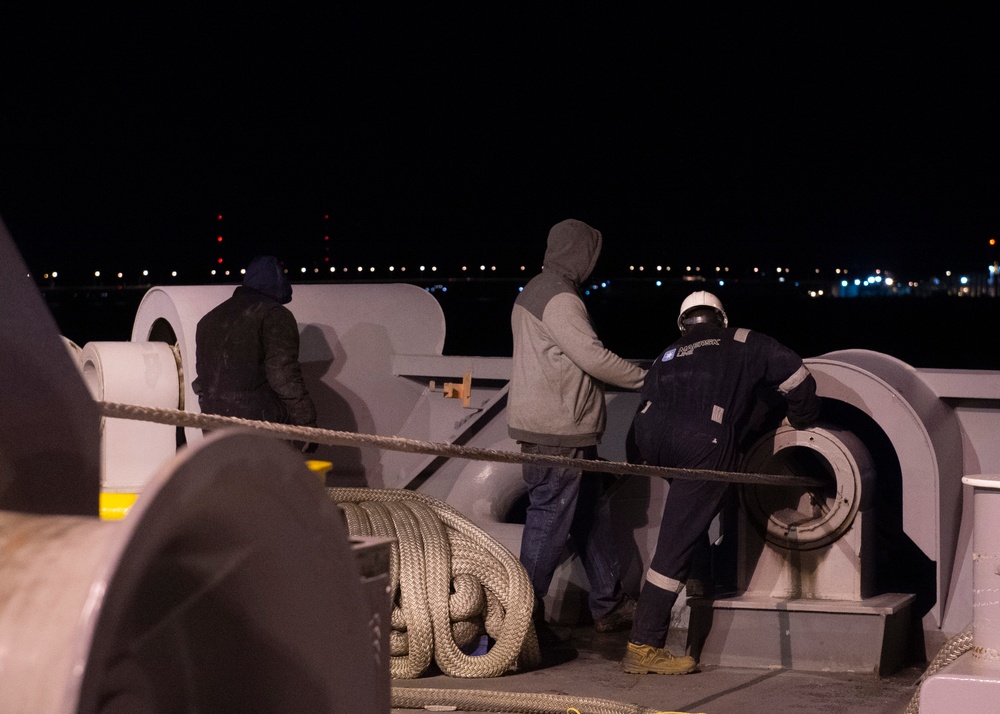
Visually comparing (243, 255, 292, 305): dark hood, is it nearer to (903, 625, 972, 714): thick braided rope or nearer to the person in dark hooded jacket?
the person in dark hooded jacket

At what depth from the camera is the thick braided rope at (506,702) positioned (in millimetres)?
4059

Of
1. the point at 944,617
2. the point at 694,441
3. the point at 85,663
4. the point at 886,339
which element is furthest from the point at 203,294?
the point at 886,339

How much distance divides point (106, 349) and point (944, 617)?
4219mm

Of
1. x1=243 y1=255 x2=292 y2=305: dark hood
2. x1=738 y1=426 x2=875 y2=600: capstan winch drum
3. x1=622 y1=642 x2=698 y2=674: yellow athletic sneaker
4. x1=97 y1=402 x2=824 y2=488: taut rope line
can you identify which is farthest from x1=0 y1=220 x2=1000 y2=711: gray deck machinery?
x1=243 y1=255 x2=292 y2=305: dark hood

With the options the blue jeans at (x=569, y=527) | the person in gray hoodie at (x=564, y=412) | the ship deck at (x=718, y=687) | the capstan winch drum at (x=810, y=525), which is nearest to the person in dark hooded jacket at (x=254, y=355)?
the person in gray hoodie at (x=564, y=412)

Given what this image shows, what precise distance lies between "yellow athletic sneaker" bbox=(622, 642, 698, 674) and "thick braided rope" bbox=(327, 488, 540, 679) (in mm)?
387

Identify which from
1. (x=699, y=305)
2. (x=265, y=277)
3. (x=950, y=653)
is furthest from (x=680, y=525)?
(x=265, y=277)

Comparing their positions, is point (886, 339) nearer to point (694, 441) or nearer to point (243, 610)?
point (694, 441)

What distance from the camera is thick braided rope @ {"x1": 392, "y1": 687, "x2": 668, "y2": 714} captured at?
406 centimetres

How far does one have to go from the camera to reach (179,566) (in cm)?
157

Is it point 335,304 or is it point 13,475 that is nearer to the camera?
point 13,475

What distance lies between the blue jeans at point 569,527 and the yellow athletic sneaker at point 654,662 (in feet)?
2.00

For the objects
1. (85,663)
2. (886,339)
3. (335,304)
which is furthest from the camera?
(886,339)

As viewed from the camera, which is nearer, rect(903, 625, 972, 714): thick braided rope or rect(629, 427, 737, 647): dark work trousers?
rect(903, 625, 972, 714): thick braided rope
